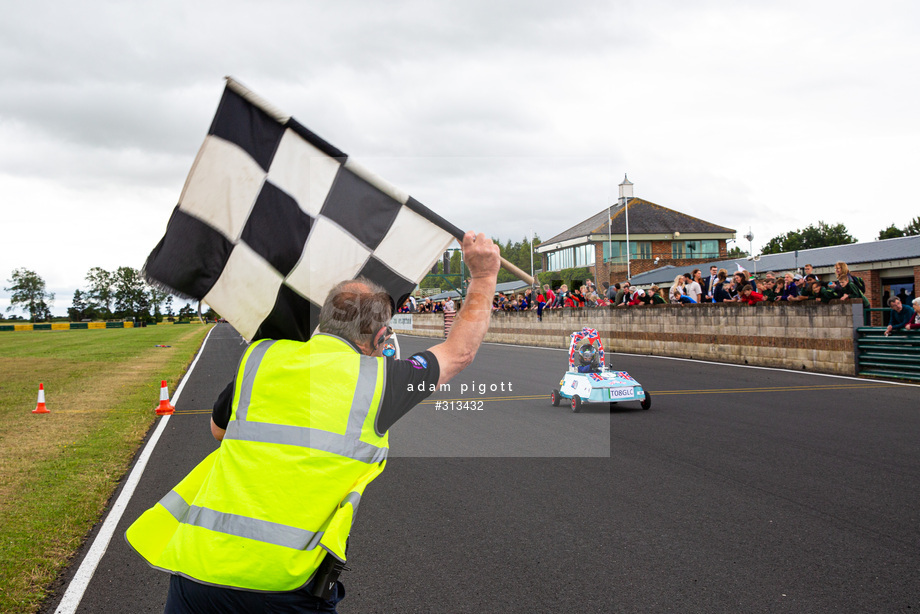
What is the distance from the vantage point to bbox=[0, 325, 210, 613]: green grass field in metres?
4.88

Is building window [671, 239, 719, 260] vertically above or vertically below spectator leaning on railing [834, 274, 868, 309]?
above

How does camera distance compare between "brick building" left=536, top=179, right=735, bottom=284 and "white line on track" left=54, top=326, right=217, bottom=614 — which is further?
"brick building" left=536, top=179, right=735, bottom=284

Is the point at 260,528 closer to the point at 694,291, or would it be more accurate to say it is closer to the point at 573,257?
the point at 694,291

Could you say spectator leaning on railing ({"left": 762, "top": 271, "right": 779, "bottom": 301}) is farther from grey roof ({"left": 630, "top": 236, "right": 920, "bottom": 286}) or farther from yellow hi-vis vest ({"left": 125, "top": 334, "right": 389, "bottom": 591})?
yellow hi-vis vest ({"left": 125, "top": 334, "right": 389, "bottom": 591})

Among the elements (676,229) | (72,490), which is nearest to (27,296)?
(676,229)

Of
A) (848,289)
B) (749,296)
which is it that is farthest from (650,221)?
(848,289)

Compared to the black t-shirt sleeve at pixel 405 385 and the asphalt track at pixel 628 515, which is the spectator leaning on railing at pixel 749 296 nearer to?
the asphalt track at pixel 628 515

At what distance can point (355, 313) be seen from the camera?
2.29 metres

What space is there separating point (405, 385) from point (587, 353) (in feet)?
29.5

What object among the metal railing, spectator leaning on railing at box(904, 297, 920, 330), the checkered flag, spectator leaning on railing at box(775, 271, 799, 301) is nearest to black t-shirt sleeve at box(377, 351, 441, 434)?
the checkered flag

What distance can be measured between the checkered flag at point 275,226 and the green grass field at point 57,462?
267 centimetres

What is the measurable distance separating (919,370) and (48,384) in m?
19.1

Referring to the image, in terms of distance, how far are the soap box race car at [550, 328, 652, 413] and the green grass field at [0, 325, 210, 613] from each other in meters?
6.17

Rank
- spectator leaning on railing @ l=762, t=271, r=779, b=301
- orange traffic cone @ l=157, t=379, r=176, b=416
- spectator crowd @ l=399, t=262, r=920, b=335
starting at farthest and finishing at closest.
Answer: spectator leaning on railing @ l=762, t=271, r=779, b=301
spectator crowd @ l=399, t=262, r=920, b=335
orange traffic cone @ l=157, t=379, r=176, b=416
